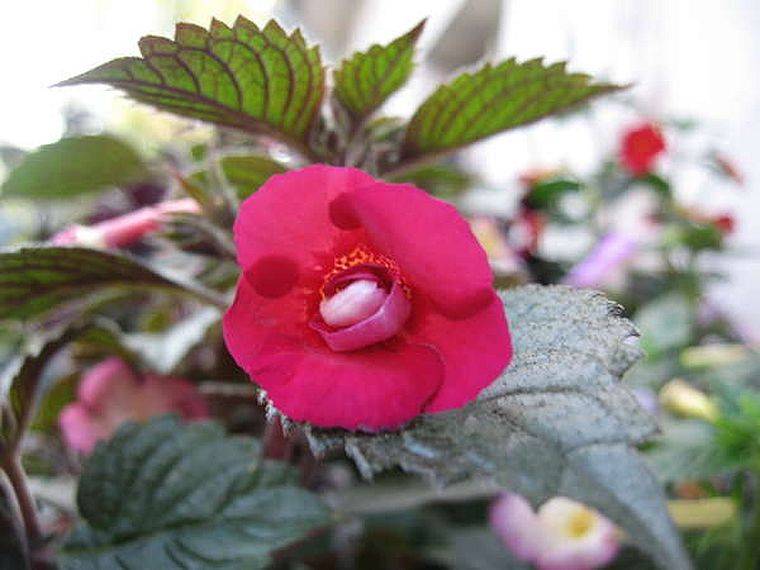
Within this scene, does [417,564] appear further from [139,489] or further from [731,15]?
[731,15]

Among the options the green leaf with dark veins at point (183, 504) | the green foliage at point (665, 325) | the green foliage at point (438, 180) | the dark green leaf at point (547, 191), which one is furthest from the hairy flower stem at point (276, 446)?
the dark green leaf at point (547, 191)

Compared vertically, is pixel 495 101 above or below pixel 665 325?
above

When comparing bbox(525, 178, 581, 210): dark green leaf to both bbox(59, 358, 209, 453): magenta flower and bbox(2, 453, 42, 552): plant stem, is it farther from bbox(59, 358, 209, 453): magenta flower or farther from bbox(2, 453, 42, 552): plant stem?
bbox(2, 453, 42, 552): plant stem

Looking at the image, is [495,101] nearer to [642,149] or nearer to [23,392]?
[23,392]

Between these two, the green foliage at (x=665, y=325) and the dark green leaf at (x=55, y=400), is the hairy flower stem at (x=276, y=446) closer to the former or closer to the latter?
the dark green leaf at (x=55, y=400)

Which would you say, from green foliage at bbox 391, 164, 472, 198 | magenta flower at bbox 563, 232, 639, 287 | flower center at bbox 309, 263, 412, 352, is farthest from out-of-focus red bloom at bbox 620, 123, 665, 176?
flower center at bbox 309, 263, 412, 352

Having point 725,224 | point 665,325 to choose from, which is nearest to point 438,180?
point 665,325
